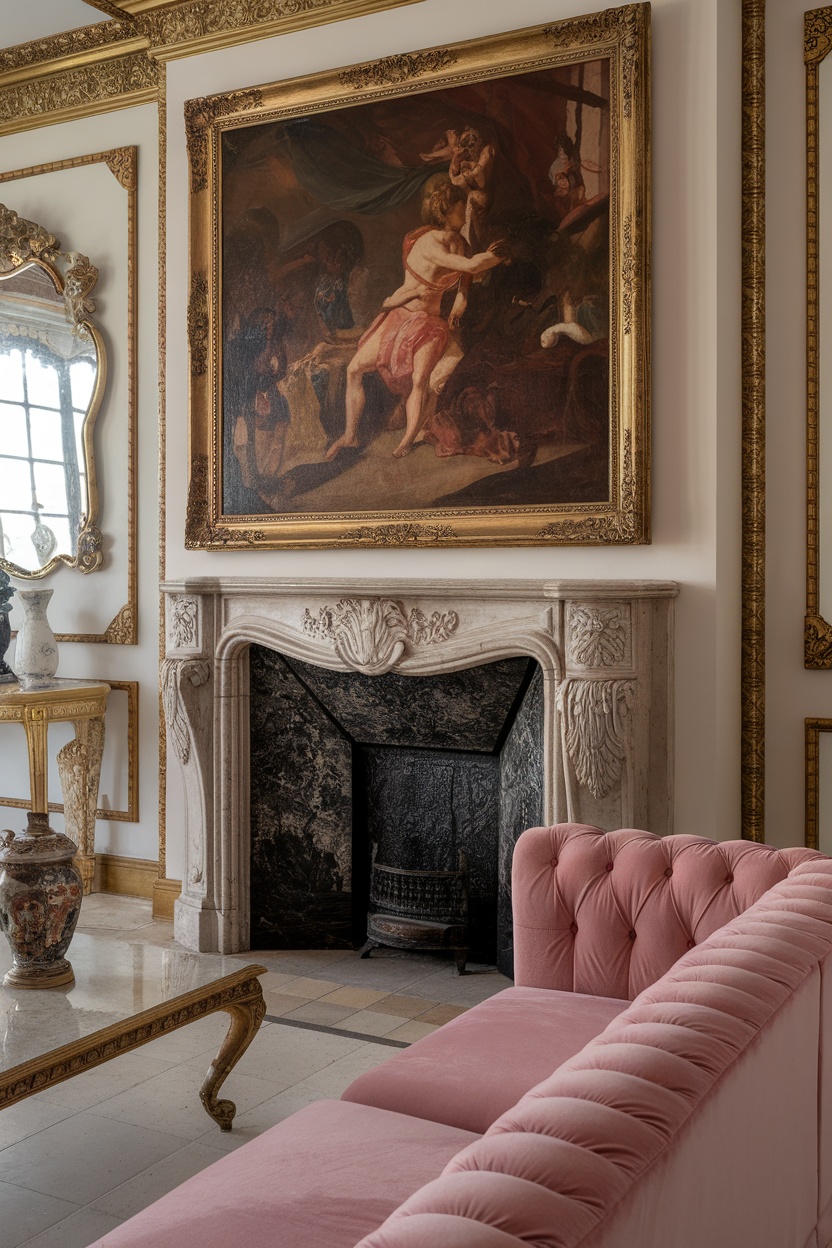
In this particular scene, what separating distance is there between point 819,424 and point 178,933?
2.94m

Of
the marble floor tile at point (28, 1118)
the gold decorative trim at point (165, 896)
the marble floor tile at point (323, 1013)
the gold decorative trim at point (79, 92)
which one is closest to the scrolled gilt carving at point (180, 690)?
the gold decorative trim at point (165, 896)

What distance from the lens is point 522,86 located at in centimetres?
395

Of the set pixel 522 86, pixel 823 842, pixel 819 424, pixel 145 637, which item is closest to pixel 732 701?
pixel 823 842

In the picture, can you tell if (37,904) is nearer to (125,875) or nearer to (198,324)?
(125,875)

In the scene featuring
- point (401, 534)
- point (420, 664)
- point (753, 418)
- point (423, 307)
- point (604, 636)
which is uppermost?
point (423, 307)

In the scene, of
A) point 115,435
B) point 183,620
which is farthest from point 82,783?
point 115,435

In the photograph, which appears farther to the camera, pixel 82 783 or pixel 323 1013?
pixel 82 783

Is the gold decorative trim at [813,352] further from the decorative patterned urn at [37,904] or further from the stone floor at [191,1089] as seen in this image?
the decorative patterned urn at [37,904]

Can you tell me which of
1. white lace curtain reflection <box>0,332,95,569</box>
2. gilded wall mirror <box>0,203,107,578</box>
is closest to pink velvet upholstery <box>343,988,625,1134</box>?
gilded wall mirror <box>0,203,107,578</box>

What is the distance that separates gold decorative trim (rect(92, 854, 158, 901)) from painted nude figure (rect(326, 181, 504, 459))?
7.16 feet

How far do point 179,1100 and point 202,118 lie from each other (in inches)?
138

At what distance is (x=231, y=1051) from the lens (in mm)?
2992

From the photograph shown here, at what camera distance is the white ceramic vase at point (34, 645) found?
4977 mm

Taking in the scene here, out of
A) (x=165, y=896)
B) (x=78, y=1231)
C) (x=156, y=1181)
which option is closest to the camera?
(x=78, y=1231)
